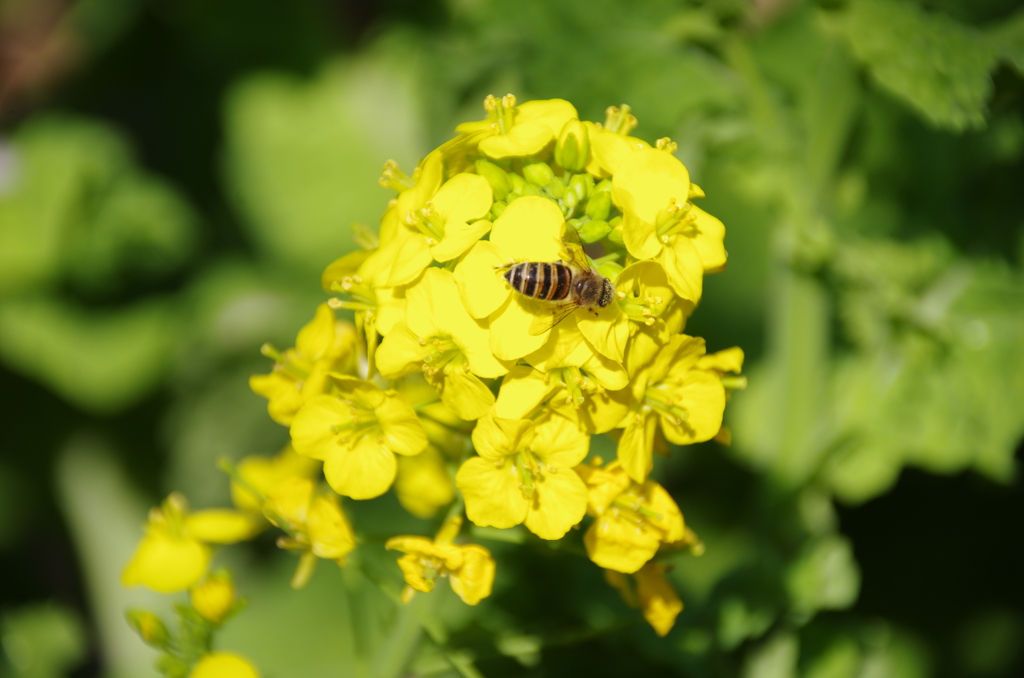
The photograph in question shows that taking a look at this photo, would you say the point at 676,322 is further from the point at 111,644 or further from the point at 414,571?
the point at 111,644

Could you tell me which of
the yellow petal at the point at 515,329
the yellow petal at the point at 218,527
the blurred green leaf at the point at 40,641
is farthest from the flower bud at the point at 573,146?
the blurred green leaf at the point at 40,641

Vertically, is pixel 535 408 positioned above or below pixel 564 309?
below

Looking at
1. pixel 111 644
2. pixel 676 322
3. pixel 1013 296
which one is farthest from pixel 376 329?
pixel 111 644

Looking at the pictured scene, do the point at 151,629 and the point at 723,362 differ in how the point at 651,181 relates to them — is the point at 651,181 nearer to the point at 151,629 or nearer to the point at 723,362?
the point at 723,362

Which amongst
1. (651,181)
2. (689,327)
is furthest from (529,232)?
(689,327)

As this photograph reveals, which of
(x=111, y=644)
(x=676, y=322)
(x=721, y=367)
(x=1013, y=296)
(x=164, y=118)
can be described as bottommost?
(x=111, y=644)

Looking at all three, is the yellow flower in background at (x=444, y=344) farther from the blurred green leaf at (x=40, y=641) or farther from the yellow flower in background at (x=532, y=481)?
the blurred green leaf at (x=40, y=641)

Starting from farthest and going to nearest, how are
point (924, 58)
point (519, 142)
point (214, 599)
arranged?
point (924, 58) → point (214, 599) → point (519, 142)

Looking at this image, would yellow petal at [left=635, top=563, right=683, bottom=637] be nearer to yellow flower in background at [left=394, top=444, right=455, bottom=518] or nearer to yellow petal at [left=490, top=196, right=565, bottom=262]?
yellow flower in background at [left=394, top=444, right=455, bottom=518]
